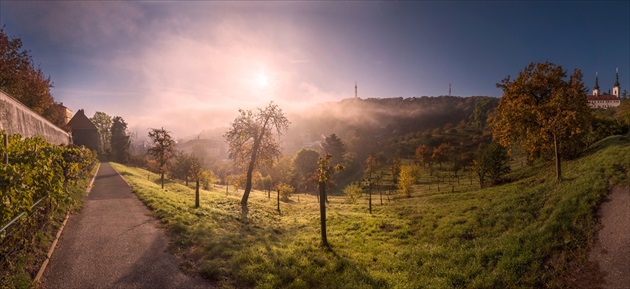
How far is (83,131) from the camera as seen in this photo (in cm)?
6191

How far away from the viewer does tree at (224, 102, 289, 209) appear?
2642 centimetres

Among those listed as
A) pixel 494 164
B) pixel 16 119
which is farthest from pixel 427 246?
pixel 16 119

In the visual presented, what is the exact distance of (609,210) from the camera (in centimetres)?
1189

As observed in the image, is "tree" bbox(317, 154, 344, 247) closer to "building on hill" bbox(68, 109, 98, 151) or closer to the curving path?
the curving path

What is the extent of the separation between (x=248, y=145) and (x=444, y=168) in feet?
214

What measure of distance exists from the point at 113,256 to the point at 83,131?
71.1 meters

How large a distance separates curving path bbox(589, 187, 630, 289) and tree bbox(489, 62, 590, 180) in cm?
962

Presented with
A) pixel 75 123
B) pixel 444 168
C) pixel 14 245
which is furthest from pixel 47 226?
pixel 444 168

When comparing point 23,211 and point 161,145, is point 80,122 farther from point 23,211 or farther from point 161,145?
point 23,211

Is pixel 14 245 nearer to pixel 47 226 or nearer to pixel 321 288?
pixel 47 226

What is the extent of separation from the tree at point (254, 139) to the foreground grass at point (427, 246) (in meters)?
7.65

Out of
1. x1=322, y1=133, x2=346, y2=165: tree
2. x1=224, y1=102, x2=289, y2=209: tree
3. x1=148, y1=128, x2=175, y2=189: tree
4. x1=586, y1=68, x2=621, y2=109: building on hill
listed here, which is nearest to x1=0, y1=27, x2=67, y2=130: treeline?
x1=148, y1=128, x2=175, y2=189: tree

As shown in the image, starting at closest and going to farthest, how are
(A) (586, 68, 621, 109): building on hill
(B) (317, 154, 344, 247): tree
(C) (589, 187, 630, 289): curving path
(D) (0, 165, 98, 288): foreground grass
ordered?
(D) (0, 165, 98, 288): foreground grass
(C) (589, 187, 630, 289): curving path
(B) (317, 154, 344, 247): tree
(A) (586, 68, 621, 109): building on hill

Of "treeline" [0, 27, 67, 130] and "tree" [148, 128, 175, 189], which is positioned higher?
"treeline" [0, 27, 67, 130]
